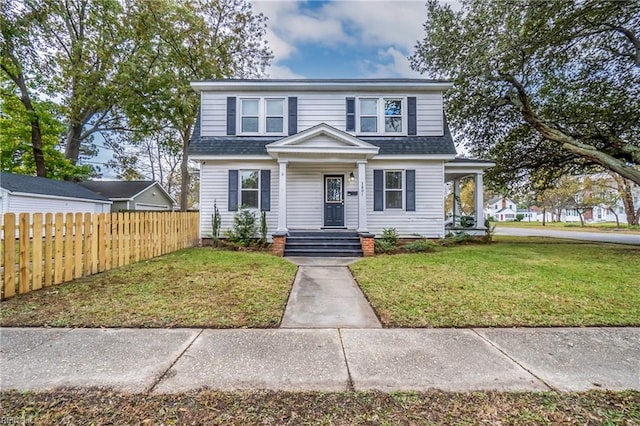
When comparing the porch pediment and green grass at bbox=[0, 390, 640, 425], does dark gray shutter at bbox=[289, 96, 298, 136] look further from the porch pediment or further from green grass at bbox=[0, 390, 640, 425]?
green grass at bbox=[0, 390, 640, 425]

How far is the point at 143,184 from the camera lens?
81.3 feet

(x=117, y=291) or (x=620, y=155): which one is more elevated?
(x=620, y=155)

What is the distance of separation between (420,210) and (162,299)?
362 inches

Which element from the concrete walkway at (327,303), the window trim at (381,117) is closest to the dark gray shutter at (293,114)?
the window trim at (381,117)

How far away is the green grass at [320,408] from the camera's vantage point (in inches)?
73.7

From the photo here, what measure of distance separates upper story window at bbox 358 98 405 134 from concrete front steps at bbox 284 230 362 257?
4.46 m

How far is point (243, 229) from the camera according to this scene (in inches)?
395

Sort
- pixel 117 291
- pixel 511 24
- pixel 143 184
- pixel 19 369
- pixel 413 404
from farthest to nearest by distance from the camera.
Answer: pixel 143 184 → pixel 511 24 → pixel 117 291 → pixel 19 369 → pixel 413 404

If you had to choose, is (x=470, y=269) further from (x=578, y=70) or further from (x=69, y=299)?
(x=578, y=70)

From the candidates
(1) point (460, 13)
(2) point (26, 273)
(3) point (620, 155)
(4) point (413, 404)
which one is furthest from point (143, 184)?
(3) point (620, 155)

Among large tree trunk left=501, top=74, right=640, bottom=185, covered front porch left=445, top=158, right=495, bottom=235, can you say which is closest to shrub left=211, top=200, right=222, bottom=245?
covered front porch left=445, top=158, right=495, bottom=235

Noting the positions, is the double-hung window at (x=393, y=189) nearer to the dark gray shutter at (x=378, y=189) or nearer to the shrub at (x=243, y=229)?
the dark gray shutter at (x=378, y=189)

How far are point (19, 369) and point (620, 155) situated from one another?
1698 cm

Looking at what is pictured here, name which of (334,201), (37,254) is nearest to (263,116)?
(334,201)
